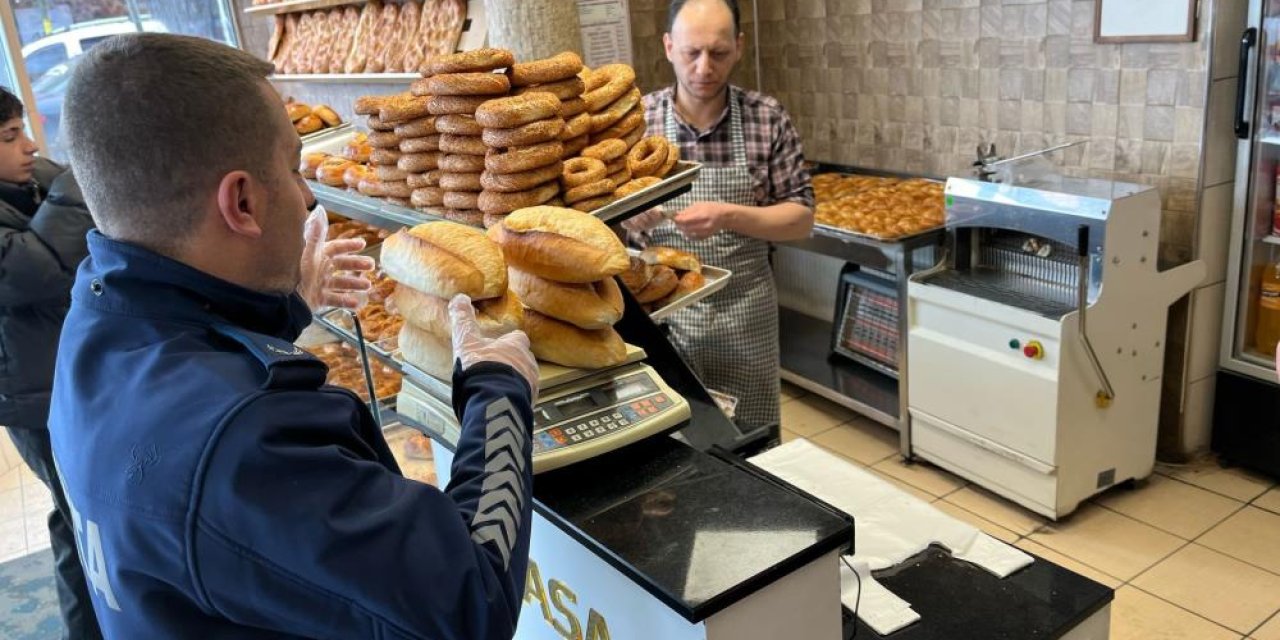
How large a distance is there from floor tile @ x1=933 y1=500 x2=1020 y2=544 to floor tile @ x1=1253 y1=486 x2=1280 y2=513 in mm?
892

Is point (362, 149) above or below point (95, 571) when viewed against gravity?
above

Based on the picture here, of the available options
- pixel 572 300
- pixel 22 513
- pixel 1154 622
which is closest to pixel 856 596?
pixel 572 300

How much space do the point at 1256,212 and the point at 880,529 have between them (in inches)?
95.7

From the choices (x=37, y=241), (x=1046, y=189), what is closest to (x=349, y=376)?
(x=37, y=241)

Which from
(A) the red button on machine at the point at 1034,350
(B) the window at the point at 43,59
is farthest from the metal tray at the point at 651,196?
(B) the window at the point at 43,59

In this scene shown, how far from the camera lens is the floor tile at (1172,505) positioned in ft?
11.1

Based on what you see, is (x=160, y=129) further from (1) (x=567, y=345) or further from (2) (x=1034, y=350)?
(2) (x=1034, y=350)

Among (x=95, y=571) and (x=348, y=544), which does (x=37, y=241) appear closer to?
(x=95, y=571)

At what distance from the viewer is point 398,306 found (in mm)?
1655

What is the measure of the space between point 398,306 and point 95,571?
70cm

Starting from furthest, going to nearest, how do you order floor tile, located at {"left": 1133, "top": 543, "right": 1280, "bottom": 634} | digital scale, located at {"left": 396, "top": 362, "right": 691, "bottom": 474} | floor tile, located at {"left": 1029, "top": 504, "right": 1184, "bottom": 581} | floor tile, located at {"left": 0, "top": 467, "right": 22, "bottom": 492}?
1. floor tile, located at {"left": 0, "top": 467, "right": 22, "bottom": 492}
2. floor tile, located at {"left": 1029, "top": 504, "right": 1184, "bottom": 581}
3. floor tile, located at {"left": 1133, "top": 543, "right": 1280, "bottom": 634}
4. digital scale, located at {"left": 396, "top": 362, "right": 691, "bottom": 474}

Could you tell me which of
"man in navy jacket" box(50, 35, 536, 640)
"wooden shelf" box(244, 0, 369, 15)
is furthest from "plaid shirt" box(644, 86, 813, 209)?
"wooden shelf" box(244, 0, 369, 15)

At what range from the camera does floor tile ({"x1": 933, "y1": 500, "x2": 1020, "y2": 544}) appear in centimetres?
346

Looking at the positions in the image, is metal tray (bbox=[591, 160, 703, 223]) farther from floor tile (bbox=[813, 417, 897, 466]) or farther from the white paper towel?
floor tile (bbox=[813, 417, 897, 466])
